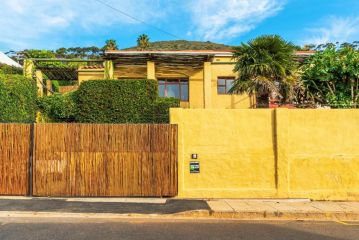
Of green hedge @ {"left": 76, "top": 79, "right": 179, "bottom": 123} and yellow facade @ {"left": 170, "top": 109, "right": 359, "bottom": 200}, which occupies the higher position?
green hedge @ {"left": 76, "top": 79, "right": 179, "bottom": 123}

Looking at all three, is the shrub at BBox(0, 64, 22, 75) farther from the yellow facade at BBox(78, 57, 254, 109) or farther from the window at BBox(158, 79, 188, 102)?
the window at BBox(158, 79, 188, 102)

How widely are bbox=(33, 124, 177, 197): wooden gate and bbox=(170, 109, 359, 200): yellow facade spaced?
0.59m

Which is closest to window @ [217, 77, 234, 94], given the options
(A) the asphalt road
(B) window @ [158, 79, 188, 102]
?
(B) window @ [158, 79, 188, 102]

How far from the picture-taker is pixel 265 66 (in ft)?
46.0

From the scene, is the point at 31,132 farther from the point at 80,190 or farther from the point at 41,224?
the point at 41,224

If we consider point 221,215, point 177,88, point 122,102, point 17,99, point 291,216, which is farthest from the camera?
point 177,88

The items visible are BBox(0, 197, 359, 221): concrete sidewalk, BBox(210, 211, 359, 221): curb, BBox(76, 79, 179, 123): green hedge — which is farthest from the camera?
BBox(76, 79, 179, 123): green hedge

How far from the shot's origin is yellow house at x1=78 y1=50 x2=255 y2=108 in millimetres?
20719

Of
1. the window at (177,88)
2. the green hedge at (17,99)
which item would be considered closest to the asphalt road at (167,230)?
the green hedge at (17,99)

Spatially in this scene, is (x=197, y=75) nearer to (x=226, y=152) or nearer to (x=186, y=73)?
(x=186, y=73)

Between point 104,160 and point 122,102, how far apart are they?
5982 millimetres

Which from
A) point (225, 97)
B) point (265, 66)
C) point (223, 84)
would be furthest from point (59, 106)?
point (223, 84)

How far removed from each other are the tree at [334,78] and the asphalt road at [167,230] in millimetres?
8151

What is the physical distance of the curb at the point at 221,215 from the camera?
8.70 metres
